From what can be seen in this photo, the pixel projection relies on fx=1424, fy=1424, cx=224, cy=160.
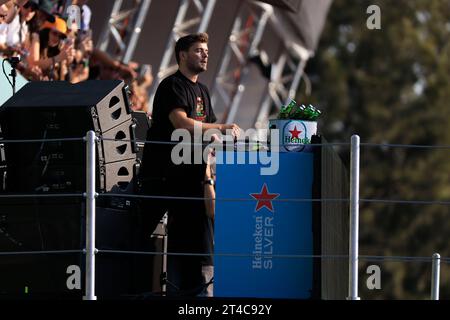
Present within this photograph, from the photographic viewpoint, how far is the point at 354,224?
28.1 feet

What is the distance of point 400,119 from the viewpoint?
42.6 meters

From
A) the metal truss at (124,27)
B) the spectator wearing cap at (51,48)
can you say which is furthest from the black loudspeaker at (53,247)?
the metal truss at (124,27)

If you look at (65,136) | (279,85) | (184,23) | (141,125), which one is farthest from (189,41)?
(279,85)

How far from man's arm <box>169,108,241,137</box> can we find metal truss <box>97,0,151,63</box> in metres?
7.74

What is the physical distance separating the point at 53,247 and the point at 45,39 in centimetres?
412

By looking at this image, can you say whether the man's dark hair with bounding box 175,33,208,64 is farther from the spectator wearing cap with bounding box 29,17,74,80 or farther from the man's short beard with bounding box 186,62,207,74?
the spectator wearing cap with bounding box 29,17,74,80

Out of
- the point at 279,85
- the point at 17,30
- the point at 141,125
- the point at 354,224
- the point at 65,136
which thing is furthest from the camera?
the point at 279,85

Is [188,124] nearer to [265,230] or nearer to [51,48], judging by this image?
[265,230]

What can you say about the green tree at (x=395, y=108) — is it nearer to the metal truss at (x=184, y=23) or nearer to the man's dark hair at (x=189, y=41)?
the metal truss at (x=184, y=23)

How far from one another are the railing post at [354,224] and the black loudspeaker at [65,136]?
63.2 inches

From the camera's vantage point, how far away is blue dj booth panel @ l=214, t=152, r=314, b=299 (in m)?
8.91

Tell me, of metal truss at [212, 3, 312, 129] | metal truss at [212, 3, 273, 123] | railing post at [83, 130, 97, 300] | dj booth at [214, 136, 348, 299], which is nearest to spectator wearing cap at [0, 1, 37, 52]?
railing post at [83, 130, 97, 300]

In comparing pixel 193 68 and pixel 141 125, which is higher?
pixel 193 68

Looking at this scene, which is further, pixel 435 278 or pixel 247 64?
pixel 247 64
